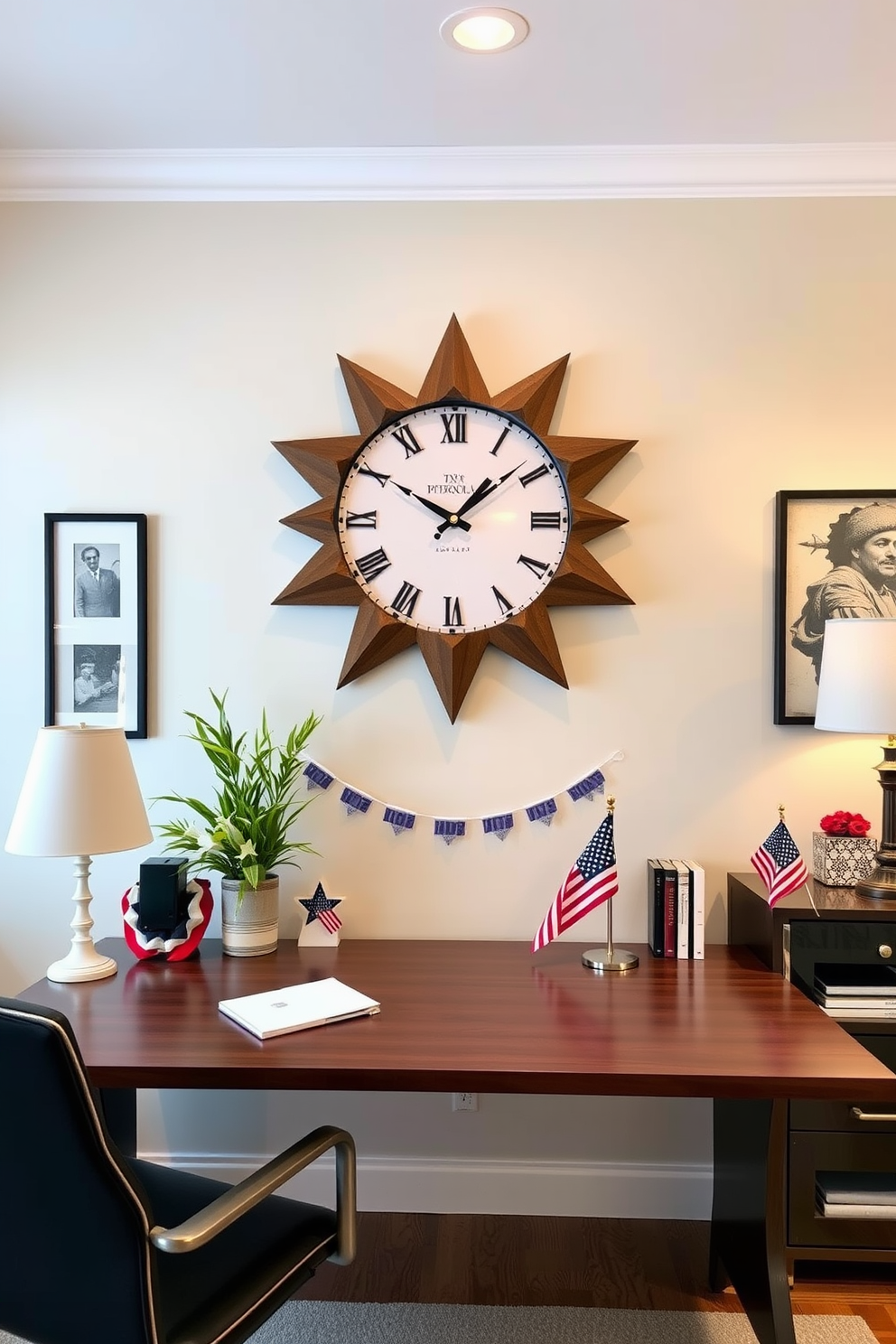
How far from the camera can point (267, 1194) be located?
4.63 ft

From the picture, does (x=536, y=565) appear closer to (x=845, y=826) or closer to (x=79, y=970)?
(x=845, y=826)

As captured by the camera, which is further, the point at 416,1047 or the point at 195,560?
the point at 195,560

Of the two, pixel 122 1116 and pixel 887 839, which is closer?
pixel 122 1116

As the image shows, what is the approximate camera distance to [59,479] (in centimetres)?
249

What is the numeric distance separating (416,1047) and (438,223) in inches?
76.0

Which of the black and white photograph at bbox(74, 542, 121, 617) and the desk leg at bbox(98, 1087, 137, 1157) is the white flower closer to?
the desk leg at bbox(98, 1087, 137, 1157)

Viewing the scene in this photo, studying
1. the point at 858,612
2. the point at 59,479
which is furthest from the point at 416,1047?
the point at 59,479

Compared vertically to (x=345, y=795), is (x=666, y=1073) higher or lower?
lower

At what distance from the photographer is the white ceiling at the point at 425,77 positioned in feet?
6.10

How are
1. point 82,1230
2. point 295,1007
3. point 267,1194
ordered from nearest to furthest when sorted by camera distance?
point 82,1230 → point 267,1194 → point 295,1007

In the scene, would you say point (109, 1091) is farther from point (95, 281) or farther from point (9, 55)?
point (9, 55)

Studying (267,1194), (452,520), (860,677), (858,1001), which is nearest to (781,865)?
(858,1001)

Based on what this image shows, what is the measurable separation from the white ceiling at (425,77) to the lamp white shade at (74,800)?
1.38 meters

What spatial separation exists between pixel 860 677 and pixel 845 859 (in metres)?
0.44
